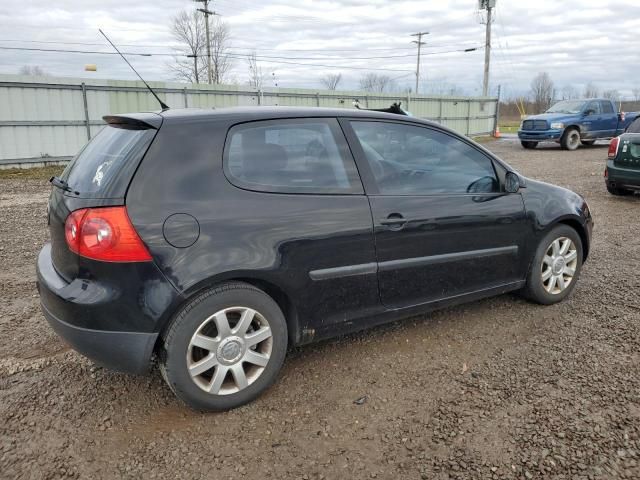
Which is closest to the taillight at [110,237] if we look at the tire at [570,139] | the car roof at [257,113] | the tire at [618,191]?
the car roof at [257,113]

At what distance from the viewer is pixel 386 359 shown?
337 centimetres

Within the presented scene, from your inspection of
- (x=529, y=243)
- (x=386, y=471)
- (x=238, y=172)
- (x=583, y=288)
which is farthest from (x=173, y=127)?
(x=583, y=288)

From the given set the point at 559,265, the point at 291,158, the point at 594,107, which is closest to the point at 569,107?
the point at 594,107

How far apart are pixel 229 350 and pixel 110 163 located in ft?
3.75

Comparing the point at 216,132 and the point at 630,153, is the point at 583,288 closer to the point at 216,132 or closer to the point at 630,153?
the point at 216,132

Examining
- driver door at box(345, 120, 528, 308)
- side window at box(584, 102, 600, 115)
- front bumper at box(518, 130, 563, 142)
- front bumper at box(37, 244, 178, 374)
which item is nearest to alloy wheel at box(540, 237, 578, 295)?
driver door at box(345, 120, 528, 308)

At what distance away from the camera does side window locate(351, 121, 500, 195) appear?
3279 mm

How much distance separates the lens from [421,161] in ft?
11.6

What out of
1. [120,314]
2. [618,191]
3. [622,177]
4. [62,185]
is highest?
[62,185]

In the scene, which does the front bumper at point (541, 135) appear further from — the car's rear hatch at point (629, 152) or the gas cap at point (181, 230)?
the gas cap at point (181, 230)

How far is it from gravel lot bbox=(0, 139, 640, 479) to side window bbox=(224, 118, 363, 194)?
1.16m

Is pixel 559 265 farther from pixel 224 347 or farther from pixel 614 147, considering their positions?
pixel 614 147

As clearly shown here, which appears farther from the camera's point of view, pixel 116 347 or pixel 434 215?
pixel 434 215

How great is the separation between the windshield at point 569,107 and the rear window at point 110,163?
1919cm
